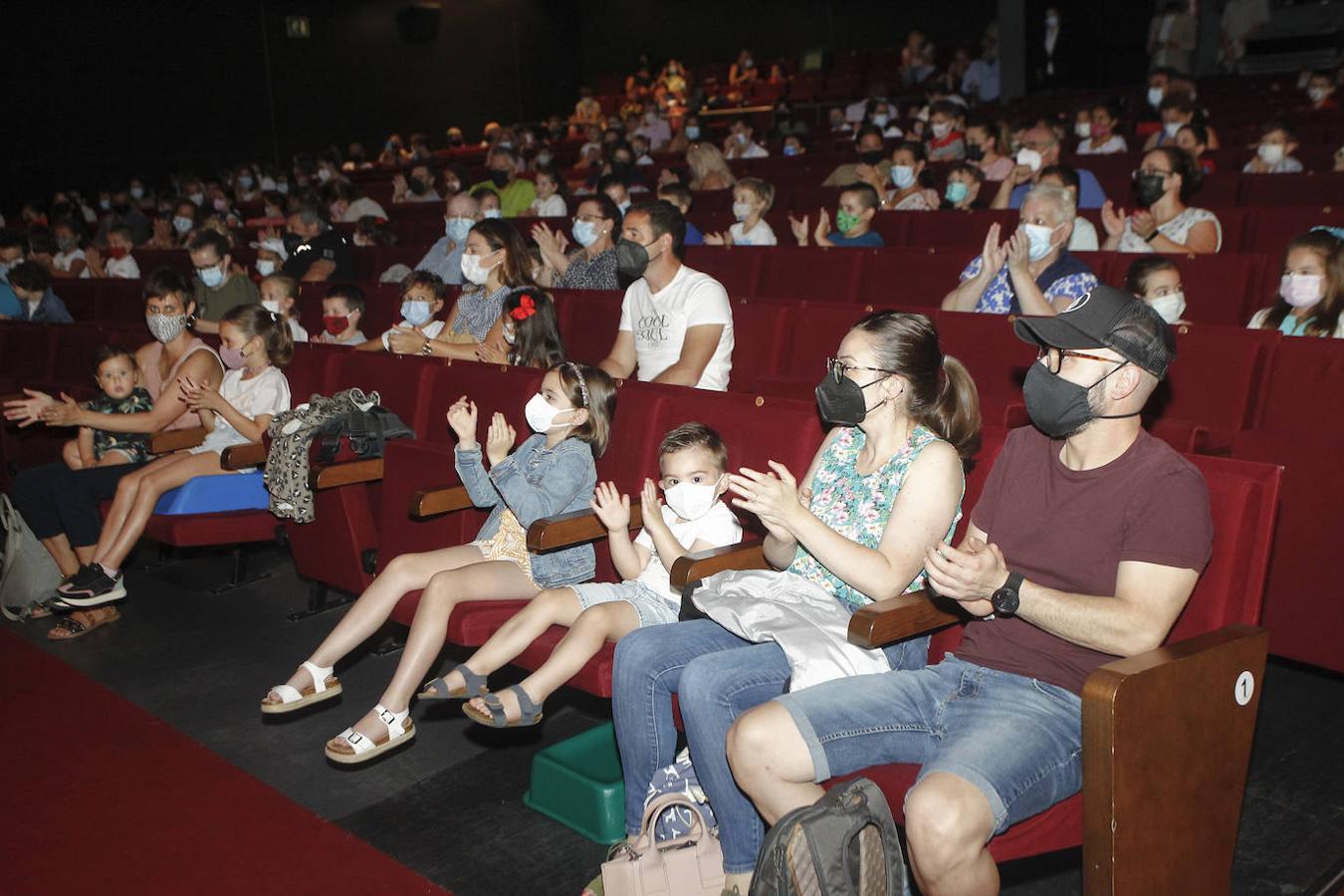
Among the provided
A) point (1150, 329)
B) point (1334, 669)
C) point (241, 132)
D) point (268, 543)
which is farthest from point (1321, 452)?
point (241, 132)

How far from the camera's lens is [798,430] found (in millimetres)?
2520

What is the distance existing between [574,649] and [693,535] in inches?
13.7

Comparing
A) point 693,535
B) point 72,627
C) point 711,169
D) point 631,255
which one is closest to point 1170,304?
point 631,255

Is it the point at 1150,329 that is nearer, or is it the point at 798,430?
the point at 1150,329

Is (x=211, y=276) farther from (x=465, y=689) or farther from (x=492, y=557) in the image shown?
(x=465, y=689)

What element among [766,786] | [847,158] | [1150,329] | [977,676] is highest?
[847,158]

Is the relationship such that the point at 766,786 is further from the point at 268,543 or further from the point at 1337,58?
the point at 1337,58

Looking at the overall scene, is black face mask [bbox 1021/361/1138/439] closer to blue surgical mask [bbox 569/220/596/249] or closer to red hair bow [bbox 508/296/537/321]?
red hair bow [bbox 508/296/537/321]

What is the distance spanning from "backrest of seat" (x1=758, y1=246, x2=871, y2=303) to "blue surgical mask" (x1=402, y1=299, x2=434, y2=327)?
139 cm

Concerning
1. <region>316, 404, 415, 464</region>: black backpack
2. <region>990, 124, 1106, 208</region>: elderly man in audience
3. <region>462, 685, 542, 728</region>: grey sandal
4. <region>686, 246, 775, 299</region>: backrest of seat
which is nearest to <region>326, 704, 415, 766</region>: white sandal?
<region>462, 685, 542, 728</region>: grey sandal

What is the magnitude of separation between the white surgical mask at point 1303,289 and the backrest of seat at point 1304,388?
491mm

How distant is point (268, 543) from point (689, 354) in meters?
1.84

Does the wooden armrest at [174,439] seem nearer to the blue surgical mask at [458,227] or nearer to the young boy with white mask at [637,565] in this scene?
the young boy with white mask at [637,565]

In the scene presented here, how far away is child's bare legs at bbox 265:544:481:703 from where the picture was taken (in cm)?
282
